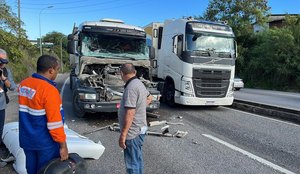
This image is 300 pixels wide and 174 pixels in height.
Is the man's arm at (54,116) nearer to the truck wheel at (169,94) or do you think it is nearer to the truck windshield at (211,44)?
the truck windshield at (211,44)

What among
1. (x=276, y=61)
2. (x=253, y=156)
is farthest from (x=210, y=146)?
(x=276, y=61)

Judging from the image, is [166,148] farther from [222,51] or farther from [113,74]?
[222,51]

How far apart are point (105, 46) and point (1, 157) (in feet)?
17.6

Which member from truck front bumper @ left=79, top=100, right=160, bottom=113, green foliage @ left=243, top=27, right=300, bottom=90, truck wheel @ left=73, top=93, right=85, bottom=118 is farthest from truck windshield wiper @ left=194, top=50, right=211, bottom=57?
green foliage @ left=243, top=27, right=300, bottom=90

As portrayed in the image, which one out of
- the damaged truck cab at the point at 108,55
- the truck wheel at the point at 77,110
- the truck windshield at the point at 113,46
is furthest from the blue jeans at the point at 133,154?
the truck windshield at the point at 113,46

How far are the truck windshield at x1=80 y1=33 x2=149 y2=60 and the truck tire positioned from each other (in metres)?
1.94

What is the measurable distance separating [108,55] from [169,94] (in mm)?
3104

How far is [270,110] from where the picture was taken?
36.1 ft

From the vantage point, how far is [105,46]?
10.2m

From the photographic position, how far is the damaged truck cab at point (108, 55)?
9.07 meters

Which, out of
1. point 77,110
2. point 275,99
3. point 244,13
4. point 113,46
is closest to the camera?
point 77,110

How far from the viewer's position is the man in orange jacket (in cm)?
302

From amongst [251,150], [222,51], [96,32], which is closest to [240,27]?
[222,51]

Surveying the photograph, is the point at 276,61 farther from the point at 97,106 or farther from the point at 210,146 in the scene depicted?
the point at 210,146
